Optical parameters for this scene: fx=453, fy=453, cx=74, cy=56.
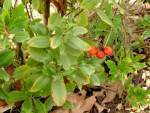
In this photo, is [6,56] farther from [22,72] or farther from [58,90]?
[58,90]

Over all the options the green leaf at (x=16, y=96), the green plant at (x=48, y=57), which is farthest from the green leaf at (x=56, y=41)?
the green leaf at (x=16, y=96)

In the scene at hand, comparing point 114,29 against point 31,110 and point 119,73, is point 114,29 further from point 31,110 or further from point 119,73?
point 31,110

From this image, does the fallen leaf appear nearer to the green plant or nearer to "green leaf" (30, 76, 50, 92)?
the green plant

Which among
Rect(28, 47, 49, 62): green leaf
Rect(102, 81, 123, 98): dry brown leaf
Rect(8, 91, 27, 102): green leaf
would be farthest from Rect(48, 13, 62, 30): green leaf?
Rect(102, 81, 123, 98): dry brown leaf

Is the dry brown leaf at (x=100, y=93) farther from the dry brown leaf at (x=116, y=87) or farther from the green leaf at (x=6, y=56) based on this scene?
the green leaf at (x=6, y=56)

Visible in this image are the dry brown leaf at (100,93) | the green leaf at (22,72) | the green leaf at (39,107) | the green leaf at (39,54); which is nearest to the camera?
the green leaf at (39,54)

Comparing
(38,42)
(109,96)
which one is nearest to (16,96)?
(38,42)

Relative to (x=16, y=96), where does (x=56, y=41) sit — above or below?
above

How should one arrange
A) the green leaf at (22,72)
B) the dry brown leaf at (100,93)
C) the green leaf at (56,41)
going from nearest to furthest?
1. the green leaf at (56,41)
2. the green leaf at (22,72)
3. the dry brown leaf at (100,93)
